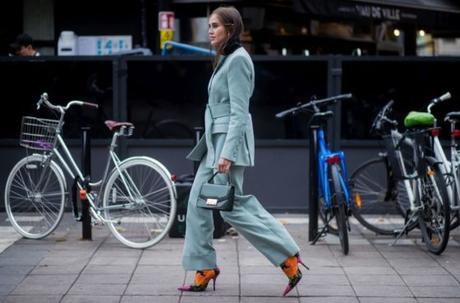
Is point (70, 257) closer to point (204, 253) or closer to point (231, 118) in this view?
point (204, 253)

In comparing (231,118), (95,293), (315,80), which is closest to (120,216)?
(95,293)

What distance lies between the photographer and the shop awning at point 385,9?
1055cm

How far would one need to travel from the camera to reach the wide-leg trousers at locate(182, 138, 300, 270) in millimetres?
5973

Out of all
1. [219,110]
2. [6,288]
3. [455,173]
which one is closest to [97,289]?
[6,288]

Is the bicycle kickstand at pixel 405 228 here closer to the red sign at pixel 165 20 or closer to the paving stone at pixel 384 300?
the paving stone at pixel 384 300

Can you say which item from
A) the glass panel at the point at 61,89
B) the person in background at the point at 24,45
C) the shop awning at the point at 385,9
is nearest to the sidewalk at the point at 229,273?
the glass panel at the point at 61,89

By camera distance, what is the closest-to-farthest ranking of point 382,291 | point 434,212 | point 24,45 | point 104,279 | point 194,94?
point 382,291 < point 104,279 < point 434,212 < point 194,94 < point 24,45

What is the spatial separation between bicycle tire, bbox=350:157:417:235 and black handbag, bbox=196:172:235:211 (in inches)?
99.2

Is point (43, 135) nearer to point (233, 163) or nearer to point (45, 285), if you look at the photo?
point (45, 285)

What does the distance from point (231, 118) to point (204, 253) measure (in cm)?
94

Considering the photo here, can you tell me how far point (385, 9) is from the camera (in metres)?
11.1

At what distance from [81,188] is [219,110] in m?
2.18

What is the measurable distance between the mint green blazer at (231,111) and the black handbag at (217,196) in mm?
176

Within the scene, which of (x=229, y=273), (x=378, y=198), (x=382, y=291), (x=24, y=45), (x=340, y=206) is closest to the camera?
(x=382, y=291)
